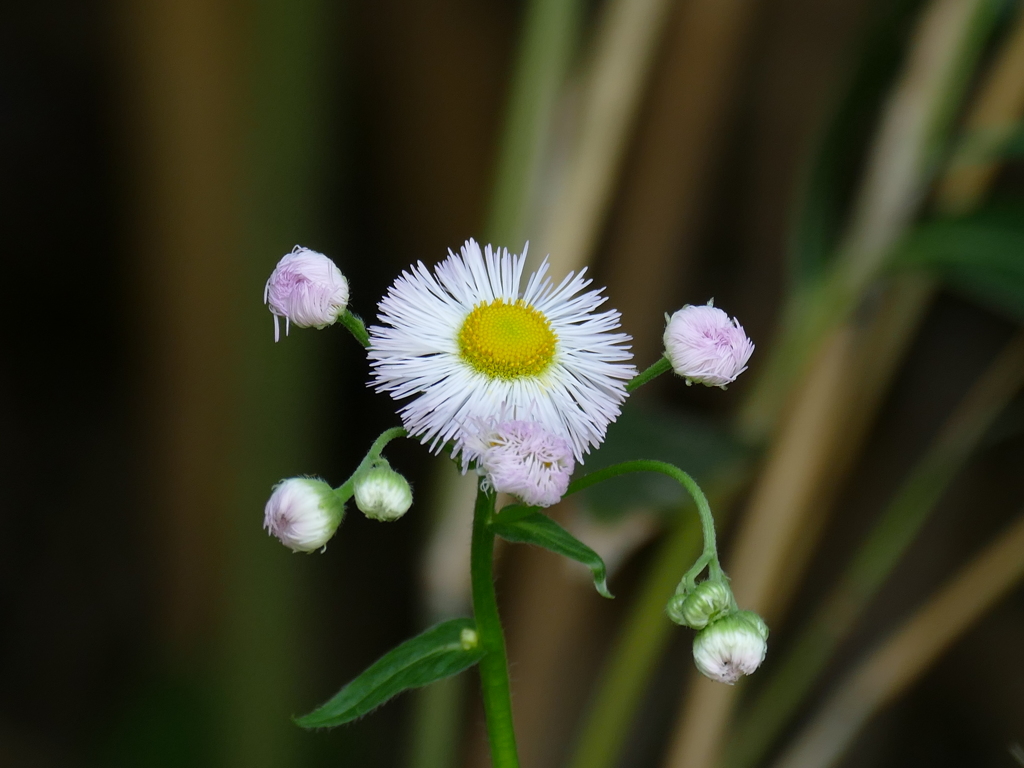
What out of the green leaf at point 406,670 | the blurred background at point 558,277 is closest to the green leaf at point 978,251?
the blurred background at point 558,277

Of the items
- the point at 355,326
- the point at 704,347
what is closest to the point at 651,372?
the point at 704,347

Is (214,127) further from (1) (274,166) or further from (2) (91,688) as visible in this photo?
(2) (91,688)

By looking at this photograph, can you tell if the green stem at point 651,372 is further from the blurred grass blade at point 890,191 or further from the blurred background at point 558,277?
the blurred grass blade at point 890,191

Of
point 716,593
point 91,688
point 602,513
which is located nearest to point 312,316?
point 716,593

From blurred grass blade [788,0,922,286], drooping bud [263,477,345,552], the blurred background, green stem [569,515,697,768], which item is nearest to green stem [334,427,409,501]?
drooping bud [263,477,345,552]

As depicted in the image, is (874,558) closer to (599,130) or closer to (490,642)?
(599,130)

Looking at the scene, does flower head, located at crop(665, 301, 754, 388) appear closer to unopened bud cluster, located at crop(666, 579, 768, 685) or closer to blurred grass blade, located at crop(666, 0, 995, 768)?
unopened bud cluster, located at crop(666, 579, 768, 685)
